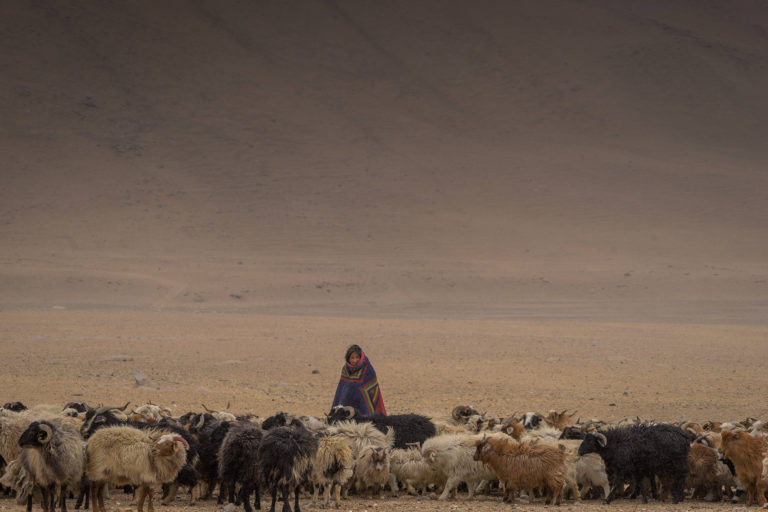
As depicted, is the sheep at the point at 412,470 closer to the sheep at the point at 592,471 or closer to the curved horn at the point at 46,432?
the sheep at the point at 592,471

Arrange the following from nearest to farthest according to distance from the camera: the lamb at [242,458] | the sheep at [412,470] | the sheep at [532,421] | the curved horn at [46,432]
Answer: the curved horn at [46,432]
the lamb at [242,458]
the sheep at [412,470]
the sheep at [532,421]

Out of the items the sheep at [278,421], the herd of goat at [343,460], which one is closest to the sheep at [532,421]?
the herd of goat at [343,460]

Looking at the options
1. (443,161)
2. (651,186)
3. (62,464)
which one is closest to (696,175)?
(651,186)

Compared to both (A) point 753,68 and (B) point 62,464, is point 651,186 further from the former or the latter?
(B) point 62,464

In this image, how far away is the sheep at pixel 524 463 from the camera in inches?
336

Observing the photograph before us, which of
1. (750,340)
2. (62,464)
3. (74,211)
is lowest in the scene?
(62,464)

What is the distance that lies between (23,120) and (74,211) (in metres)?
Answer: 16.0

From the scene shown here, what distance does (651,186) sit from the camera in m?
59.0

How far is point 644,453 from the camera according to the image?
28.7ft

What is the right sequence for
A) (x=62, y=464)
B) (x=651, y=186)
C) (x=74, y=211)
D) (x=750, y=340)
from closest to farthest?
1. (x=62, y=464)
2. (x=750, y=340)
3. (x=74, y=211)
4. (x=651, y=186)

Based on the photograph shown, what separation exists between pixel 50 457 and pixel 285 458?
180cm

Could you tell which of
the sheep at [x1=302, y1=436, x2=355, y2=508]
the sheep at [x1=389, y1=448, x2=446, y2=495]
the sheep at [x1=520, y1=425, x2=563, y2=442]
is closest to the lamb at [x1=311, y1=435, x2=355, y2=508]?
the sheep at [x1=302, y1=436, x2=355, y2=508]

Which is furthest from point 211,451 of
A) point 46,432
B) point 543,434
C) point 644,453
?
point 644,453

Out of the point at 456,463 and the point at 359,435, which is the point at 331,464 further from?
the point at 456,463
